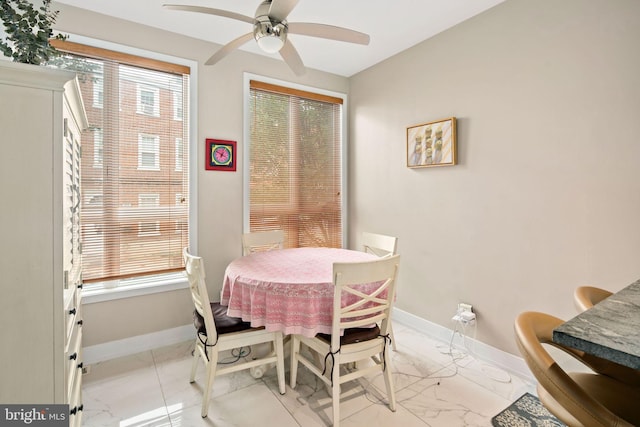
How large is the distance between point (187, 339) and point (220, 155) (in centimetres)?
169

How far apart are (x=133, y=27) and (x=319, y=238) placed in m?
2.60

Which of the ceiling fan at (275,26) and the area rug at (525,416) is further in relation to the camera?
the area rug at (525,416)

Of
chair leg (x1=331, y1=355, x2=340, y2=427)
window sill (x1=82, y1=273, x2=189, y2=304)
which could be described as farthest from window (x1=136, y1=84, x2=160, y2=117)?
chair leg (x1=331, y1=355, x2=340, y2=427)

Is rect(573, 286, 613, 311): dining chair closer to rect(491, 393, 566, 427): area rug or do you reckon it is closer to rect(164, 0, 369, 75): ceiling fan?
rect(491, 393, 566, 427): area rug

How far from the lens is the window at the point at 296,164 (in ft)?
10.7

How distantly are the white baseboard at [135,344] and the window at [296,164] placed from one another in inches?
44.7

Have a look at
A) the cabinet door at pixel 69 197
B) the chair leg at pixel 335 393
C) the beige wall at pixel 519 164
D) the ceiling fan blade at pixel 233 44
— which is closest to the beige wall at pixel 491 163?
the beige wall at pixel 519 164

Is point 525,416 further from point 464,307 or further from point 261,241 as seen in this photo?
point 261,241

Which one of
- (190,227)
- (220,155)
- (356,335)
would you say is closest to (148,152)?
(220,155)

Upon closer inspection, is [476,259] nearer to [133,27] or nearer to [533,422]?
[533,422]

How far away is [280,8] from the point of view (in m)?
1.63

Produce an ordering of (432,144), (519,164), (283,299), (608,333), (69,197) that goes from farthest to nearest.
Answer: (432,144) → (519,164) → (283,299) → (69,197) → (608,333)

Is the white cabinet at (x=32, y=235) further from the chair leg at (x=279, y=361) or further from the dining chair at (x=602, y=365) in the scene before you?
the dining chair at (x=602, y=365)

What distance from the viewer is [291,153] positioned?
3469mm
